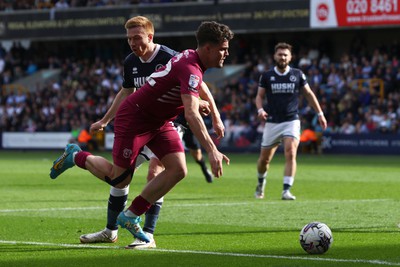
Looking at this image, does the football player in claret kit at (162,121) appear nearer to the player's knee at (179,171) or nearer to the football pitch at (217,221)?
the player's knee at (179,171)

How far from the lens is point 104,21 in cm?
4831

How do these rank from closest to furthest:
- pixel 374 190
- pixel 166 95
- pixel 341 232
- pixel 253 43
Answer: pixel 166 95 → pixel 341 232 → pixel 374 190 → pixel 253 43

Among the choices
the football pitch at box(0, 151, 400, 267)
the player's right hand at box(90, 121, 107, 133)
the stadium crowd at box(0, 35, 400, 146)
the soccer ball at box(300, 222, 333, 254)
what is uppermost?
the player's right hand at box(90, 121, 107, 133)

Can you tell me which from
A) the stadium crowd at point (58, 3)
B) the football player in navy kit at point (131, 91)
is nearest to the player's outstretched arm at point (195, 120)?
the football player in navy kit at point (131, 91)

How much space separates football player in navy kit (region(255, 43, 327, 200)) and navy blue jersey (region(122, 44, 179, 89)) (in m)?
5.80

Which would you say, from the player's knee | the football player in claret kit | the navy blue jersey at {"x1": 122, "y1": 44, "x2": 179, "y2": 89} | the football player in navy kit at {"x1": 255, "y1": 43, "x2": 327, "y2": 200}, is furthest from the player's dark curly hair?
the football player in navy kit at {"x1": 255, "y1": 43, "x2": 327, "y2": 200}

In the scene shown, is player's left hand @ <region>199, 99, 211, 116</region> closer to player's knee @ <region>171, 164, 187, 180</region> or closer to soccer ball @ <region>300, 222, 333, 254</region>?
player's knee @ <region>171, 164, 187, 180</region>

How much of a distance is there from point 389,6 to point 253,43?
9448mm

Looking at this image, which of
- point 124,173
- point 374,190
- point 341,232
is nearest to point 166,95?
point 124,173

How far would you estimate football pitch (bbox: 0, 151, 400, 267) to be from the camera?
895cm

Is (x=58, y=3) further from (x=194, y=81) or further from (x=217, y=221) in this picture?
(x=194, y=81)

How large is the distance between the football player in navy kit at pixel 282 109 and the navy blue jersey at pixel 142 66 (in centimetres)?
580

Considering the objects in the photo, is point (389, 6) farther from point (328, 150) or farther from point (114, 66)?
point (114, 66)

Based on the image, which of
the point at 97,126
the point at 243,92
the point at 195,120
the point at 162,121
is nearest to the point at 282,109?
the point at 97,126
